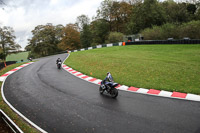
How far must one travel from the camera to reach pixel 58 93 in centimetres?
1070

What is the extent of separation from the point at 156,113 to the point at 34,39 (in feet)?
201

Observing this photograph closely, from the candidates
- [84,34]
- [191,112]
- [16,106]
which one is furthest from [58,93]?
[84,34]

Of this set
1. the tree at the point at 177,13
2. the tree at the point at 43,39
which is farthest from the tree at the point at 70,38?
the tree at the point at 177,13

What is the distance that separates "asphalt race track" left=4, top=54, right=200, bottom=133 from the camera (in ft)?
20.4

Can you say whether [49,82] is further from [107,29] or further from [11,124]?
[107,29]

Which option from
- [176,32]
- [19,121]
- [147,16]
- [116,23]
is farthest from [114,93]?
[116,23]

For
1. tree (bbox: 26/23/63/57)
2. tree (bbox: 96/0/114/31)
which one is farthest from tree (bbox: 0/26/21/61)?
tree (bbox: 96/0/114/31)

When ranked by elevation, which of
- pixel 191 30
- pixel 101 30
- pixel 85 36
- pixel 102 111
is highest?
pixel 101 30

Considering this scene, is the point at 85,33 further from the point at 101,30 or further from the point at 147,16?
the point at 147,16

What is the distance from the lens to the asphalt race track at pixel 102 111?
621 cm

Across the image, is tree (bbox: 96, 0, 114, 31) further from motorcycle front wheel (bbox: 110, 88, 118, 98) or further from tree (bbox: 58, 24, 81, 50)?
motorcycle front wheel (bbox: 110, 88, 118, 98)

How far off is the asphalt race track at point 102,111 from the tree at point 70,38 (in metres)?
50.8

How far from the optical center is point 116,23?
187 ft

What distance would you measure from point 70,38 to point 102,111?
56.9 meters
